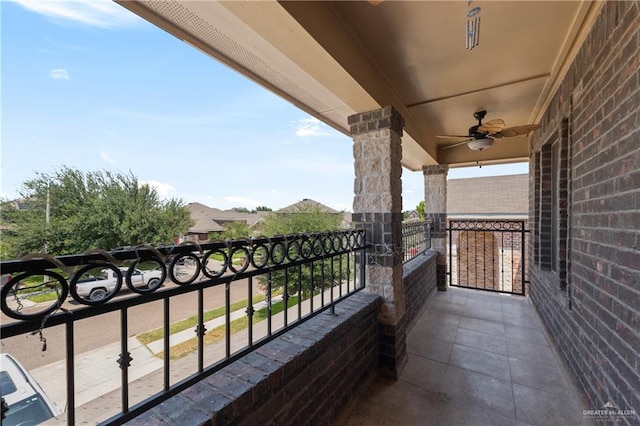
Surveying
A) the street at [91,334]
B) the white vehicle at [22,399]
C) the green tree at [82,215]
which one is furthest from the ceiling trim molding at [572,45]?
the green tree at [82,215]

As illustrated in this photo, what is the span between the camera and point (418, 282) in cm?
356

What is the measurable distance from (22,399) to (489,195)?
46.8 feet

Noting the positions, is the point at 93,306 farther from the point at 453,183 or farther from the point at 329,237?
the point at 453,183

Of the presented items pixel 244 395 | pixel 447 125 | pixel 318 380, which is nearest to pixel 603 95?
pixel 447 125

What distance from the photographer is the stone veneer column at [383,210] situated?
2188mm

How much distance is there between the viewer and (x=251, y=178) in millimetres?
27406

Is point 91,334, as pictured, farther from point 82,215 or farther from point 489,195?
point 489,195

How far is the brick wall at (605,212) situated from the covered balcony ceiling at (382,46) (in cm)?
30

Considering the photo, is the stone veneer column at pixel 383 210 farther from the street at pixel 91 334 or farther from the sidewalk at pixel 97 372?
→ the street at pixel 91 334

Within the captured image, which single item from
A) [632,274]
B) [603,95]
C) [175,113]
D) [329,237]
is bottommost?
[632,274]

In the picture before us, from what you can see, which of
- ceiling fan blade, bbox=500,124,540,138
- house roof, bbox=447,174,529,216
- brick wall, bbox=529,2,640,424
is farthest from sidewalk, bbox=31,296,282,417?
house roof, bbox=447,174,529,216

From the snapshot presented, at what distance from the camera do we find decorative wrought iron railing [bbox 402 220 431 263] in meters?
3.63

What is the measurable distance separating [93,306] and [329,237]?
4.19 ft

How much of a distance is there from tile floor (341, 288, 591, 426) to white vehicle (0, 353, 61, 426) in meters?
2.23
